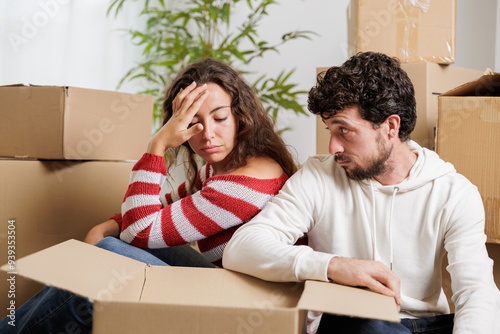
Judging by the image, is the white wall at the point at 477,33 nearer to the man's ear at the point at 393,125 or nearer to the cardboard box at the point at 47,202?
the man's ear at the point at 393,125

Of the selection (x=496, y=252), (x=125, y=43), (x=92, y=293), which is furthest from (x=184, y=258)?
(x=125, y=43)

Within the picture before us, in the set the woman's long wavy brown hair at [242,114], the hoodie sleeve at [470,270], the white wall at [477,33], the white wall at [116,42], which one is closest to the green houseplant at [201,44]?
the white wall at [116,42]

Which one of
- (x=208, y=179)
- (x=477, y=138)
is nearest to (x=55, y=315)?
(x=208, y=179)

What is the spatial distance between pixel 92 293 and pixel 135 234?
42 centimetres

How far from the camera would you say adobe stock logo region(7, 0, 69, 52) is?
2045mm

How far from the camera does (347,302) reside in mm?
762

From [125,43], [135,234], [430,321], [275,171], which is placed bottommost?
[430,321]

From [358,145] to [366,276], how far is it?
0.96 feet

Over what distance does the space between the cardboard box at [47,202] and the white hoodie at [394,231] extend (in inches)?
24.4

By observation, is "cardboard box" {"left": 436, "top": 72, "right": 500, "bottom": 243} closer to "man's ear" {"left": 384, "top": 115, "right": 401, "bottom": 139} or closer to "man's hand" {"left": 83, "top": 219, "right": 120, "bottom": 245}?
"man's ear" {"left": 384, "top": 115, "right": 401, "bottom": 139}

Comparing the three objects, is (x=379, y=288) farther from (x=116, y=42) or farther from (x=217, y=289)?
(x=116, y=42)

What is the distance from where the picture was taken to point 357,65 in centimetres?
106

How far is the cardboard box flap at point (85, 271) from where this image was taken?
786 mm

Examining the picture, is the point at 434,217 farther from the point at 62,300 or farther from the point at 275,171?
the point at 62,300
